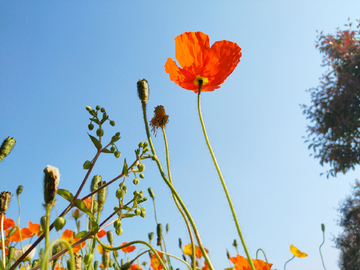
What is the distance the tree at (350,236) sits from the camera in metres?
5.10

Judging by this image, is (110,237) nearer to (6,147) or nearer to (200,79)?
(6,147)

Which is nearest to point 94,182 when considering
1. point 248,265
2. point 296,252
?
point 248,265

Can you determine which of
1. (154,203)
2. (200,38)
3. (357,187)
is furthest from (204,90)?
(357,187)

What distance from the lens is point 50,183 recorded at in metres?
0.34

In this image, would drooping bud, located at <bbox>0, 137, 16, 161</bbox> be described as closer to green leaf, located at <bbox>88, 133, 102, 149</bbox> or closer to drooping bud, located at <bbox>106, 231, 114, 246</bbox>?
green leaf, located at <bbox>88, 133, 102, 149</bbox>

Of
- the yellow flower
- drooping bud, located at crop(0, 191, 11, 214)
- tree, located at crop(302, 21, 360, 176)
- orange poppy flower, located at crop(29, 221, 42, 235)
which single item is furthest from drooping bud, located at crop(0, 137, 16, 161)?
tree, located at crop(302, 21, 360, 176)

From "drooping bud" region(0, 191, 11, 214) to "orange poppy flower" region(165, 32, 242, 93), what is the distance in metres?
0.46

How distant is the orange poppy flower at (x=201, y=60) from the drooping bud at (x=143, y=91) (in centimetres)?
16

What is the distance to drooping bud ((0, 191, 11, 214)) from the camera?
51 cm

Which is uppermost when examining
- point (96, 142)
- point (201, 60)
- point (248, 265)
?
point (201, 60)

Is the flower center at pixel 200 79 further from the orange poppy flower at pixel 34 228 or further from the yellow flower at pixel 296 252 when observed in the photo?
the yellow flower at pixel 296 252

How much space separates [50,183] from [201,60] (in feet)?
1.66

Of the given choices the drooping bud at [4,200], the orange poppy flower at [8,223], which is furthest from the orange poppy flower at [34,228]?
the drooping bud at [4,200]

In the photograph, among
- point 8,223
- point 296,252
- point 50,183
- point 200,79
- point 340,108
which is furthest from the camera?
point 340,108
